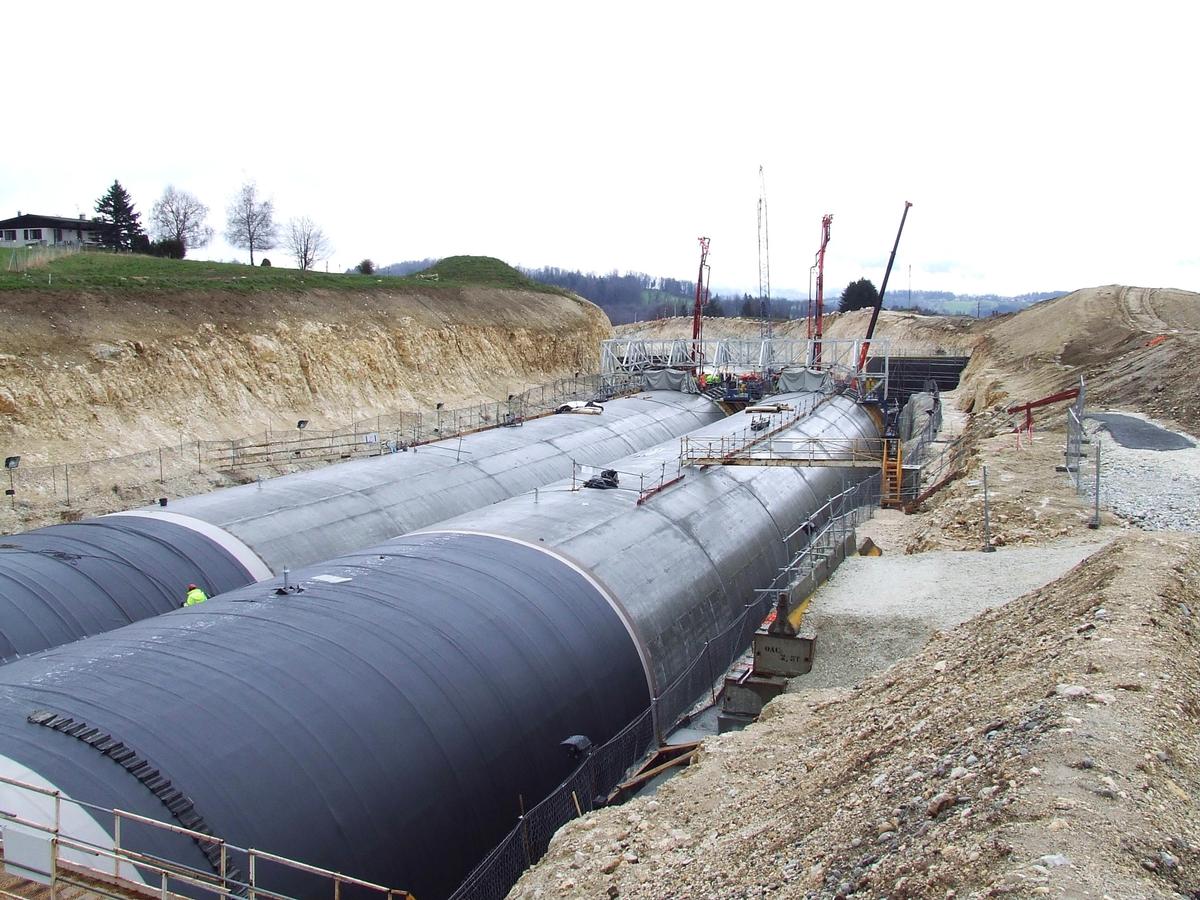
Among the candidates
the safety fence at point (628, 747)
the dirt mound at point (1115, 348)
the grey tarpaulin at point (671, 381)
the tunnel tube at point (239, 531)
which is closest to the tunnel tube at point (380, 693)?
the safety fence at point (628, 747)

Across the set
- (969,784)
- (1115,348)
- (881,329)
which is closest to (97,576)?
(969,784)

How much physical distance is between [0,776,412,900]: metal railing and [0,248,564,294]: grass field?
38.3 meters

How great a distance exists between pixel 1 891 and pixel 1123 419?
128 feet

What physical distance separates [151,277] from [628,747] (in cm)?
4248

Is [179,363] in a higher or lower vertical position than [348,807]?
higher

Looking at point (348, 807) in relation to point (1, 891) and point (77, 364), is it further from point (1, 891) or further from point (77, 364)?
point (77, 364)

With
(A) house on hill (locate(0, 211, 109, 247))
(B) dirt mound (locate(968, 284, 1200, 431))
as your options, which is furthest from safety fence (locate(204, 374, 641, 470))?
(A) house on hill (locate(0, 211, 109, 247))

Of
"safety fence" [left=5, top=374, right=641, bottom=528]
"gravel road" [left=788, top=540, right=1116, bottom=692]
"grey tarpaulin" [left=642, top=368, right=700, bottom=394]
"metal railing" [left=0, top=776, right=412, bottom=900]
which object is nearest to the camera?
"metal railing" [left=0, top=776, right=412, bottom=900]

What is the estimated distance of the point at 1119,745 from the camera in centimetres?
851

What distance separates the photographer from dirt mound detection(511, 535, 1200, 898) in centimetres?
713

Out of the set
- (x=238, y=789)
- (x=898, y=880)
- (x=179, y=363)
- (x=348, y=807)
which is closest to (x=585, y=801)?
(x=348, y=807)

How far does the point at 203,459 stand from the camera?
3772cm

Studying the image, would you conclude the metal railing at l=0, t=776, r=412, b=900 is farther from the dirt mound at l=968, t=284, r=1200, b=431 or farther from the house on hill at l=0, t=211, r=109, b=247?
the house on hill at l=0, t=211, r=109, b=247

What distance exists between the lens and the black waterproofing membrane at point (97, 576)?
15.3 meters
